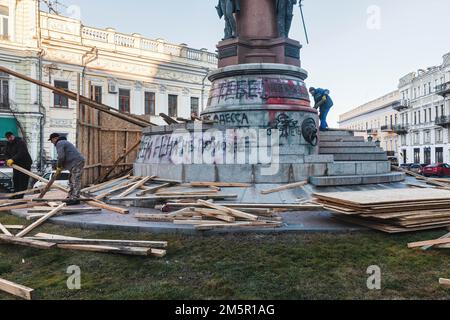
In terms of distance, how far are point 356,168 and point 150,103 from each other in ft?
86.8

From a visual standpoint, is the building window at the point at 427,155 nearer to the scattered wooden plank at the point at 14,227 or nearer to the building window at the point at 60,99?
the building window at the point at 60,99

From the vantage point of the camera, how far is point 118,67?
3158cm

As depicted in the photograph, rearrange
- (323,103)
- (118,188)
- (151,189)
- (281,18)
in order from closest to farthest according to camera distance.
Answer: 1. (151,189)
2. (118,188)
3. (281,18)
4. (323,103)

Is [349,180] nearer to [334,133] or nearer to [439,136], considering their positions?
[334,133]

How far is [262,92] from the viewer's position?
1041 cm

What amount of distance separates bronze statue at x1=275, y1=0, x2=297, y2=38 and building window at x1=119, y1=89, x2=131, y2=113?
22734mm

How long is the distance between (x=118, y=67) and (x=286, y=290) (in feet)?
98.8

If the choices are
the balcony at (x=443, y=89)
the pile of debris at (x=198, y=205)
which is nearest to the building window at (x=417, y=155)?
the balcony at (x=443, y=89)

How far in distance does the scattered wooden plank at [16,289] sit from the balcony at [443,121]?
5196 centimetres

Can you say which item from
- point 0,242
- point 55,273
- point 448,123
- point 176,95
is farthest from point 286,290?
point 448,123

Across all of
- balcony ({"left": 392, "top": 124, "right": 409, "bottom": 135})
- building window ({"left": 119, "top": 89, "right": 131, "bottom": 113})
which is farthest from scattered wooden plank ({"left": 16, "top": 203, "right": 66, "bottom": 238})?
balcony ({"left": 392, "top": 124, "right": 409, "bottom": 135})

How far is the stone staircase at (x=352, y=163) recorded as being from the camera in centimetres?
933

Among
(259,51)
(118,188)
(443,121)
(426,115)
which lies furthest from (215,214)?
(426,115)

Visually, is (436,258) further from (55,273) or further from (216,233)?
(55,273)
